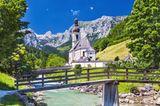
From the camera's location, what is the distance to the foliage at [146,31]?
162 feet

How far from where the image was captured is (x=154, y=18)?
1999 inches

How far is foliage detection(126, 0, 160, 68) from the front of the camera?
49.4m

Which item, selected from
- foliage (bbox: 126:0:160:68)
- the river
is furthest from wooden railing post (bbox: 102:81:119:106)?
foliage (bbox: 126:0:160:68)

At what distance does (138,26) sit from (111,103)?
18.9 meters

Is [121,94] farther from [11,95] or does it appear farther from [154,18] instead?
[11,95]

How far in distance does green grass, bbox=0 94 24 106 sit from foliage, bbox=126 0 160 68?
82.8 ft

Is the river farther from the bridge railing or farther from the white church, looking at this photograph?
the white church

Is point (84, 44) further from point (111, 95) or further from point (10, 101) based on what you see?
point (10, 101)

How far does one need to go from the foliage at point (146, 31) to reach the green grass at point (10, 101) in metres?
25.2

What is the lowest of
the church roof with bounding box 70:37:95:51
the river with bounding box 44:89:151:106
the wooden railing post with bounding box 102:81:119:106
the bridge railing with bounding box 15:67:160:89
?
the river with bounding box 44:89:151:106

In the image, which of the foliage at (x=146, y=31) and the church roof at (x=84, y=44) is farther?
the church roof at (x=84, y=44)

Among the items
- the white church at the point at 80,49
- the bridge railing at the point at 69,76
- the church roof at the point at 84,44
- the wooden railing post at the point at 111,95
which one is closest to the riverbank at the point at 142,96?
the bridge railing at the point at 69,76

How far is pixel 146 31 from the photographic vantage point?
50000 millimetres

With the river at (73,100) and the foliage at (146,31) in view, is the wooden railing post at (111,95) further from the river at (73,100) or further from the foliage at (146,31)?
the foliage at (146,31)
